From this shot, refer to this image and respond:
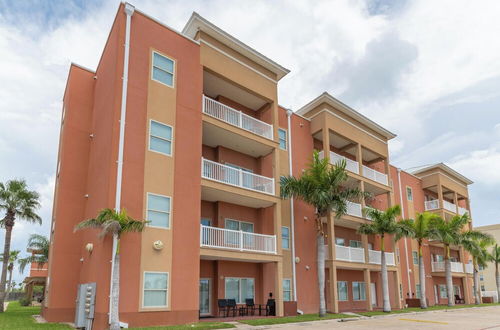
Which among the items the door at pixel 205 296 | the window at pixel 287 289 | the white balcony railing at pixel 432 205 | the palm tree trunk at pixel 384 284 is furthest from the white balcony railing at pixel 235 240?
the white balcony railing at pixel 432 205

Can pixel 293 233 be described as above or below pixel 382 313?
above

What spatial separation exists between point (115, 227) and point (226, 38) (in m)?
11.4

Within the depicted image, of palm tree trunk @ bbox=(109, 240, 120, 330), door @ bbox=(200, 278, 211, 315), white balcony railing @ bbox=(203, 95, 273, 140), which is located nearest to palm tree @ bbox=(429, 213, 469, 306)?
white balcony railing @ bbox=(203, 95, 273, 140)

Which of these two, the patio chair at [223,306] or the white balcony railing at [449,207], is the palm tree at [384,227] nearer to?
the patio chair at [223,306]

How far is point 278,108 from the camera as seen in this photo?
25625 mm

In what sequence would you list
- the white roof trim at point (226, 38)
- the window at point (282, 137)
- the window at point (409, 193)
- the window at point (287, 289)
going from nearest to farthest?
the white roof trim at point (226, 38) < the window at point (287, 289) < the window at point (282, 137) < the window at point (409, 193)

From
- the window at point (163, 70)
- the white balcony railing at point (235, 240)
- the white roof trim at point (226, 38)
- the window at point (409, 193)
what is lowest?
the white balcony railing at point (235, 240)

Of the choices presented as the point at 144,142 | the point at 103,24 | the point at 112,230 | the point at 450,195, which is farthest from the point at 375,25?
the point at 450,195

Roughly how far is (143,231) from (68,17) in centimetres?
902

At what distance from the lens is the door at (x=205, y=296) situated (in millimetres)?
20094

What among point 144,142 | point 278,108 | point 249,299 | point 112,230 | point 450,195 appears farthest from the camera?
point 450,195

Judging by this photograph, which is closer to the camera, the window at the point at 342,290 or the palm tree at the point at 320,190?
the palm tree at the point at 320,190

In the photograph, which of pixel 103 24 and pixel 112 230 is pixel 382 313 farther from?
pixel 103 24

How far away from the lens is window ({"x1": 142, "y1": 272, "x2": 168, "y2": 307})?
51.2 feet
